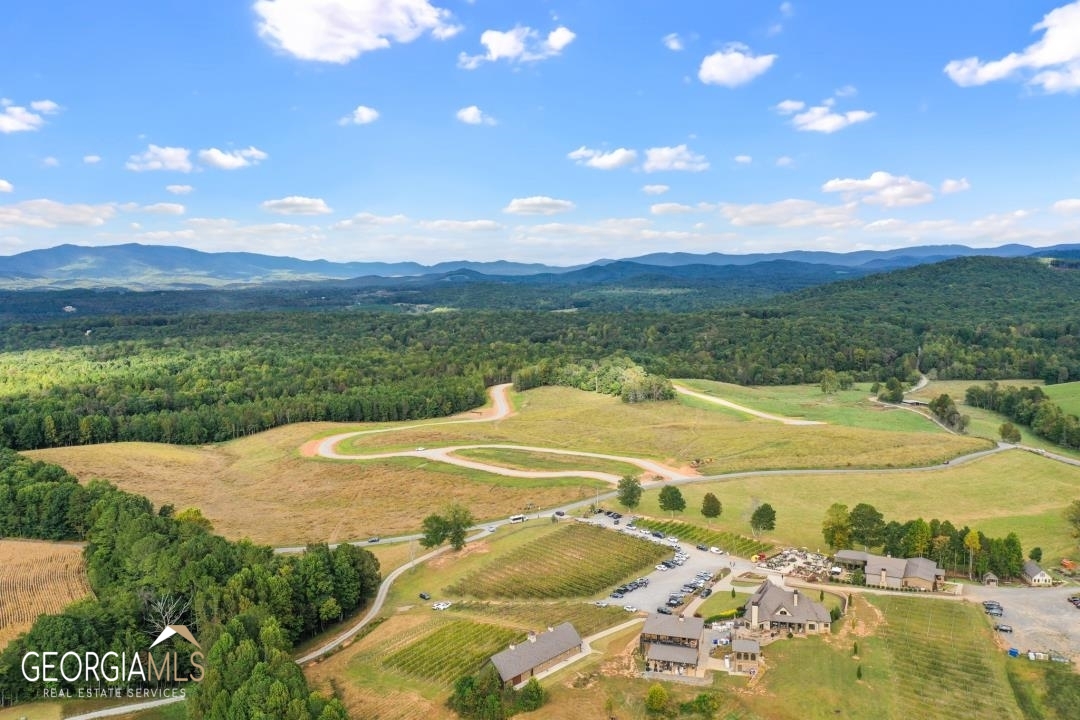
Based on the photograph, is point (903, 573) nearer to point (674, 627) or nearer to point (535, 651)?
point (674, 627)

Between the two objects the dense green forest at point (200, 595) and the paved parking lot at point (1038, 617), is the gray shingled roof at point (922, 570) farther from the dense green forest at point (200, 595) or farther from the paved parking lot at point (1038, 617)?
the dense green forest at point (200, 595)

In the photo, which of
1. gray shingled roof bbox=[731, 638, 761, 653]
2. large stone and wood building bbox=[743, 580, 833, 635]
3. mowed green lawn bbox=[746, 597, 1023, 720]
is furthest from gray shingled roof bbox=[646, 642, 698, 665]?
large stone and wood building bbox=[743, 580, 833, 635]

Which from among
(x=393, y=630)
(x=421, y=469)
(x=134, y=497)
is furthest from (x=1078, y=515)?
(x=134, y=497)

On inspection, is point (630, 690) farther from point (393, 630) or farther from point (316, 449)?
point (316, 449)

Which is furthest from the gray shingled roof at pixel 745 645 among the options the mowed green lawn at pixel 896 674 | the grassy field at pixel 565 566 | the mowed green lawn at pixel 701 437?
the mowed green lawn at pixel 701 437

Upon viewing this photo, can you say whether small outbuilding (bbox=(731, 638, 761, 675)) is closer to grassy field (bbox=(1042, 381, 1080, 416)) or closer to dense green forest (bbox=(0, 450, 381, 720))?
dense green forest (bbox=(0, 450, 381, 720))
